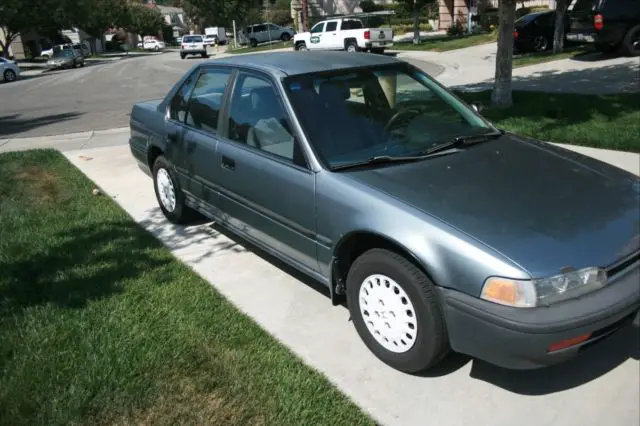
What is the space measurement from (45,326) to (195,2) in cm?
5439

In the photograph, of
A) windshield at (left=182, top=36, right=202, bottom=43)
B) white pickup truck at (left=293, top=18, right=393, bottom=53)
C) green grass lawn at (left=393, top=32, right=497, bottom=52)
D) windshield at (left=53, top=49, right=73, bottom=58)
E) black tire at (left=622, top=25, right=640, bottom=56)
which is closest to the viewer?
black tire at (left=622, top=25, right=640, bottom=56)

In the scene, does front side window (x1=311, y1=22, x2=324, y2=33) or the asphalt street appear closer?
the asphalt street

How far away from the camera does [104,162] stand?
8188mm

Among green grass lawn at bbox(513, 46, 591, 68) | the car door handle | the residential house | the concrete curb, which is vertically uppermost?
the residential house

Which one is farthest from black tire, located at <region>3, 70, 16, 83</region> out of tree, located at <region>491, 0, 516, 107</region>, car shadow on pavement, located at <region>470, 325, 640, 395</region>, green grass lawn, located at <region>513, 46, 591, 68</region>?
car shadow on pavement, located at <region>470, 325, 640, 395</region>

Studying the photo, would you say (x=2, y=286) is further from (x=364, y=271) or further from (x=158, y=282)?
(x=364, y=271)

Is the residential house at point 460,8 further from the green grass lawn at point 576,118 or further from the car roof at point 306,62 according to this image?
the car roof at point 306,62

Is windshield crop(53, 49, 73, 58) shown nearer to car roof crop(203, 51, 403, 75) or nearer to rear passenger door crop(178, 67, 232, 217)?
rear passenger door crop(178, 67, 232, 217)

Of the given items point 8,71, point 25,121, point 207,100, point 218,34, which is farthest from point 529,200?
point 218,34

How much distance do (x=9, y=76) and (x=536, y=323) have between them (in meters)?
33.0

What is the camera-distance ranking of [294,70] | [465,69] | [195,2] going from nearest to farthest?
[294,70]
[465,69]
[195,2]

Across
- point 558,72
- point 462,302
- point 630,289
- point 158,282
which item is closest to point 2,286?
point 158,282

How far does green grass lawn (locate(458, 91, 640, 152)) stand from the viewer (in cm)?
730

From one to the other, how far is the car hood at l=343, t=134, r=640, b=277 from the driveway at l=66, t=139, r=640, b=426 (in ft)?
2.41
